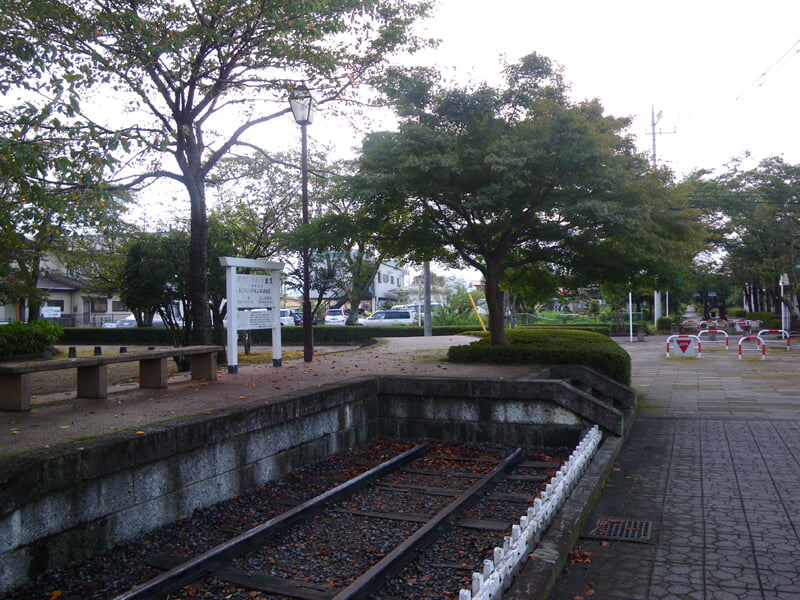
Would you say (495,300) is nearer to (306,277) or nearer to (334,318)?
(306,277)

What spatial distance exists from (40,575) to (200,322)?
9.45 meters

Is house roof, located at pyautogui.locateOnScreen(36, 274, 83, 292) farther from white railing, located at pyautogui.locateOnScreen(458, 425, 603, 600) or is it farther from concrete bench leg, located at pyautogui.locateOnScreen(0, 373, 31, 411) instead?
white railing, located at pyautogui.locateOnScreen(458, 425, 603, 600)

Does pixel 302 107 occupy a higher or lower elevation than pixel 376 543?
higher

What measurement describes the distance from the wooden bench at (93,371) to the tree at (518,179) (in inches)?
156

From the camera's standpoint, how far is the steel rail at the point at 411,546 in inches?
157

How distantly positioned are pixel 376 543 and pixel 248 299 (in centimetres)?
647

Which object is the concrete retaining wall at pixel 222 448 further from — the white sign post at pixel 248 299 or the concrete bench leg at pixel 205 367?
the white sign post at pixel 248 299

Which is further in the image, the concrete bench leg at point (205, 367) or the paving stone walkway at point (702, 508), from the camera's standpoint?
the concrete bench leg at point (205, 367)

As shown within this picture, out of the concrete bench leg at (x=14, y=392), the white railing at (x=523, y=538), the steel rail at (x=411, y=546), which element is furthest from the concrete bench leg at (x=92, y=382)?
the white railing at (x=523, y=538)

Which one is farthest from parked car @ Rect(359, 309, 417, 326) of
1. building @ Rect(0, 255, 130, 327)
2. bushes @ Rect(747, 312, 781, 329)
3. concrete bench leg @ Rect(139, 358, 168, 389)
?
concrete bench leg @ Rect(139, 358, 168, 389)

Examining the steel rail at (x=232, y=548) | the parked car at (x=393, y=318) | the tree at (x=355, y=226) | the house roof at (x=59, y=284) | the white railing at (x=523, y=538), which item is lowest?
the steel rail at (x=232, y=548)

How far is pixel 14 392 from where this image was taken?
6516 millimetres

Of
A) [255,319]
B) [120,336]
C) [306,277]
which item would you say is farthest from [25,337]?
[120,336]

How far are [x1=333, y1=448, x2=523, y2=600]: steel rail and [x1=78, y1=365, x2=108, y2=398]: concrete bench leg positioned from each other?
4.49m
